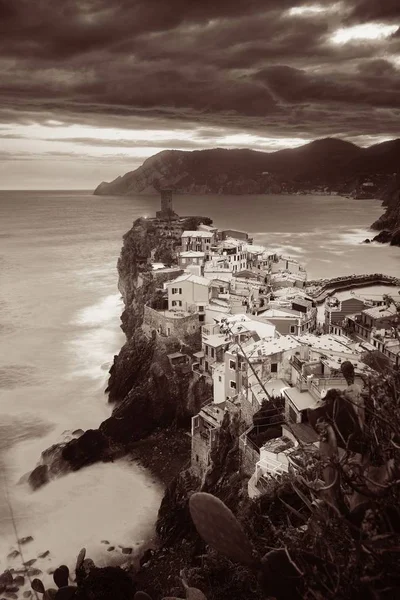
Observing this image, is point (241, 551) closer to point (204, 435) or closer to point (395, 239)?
point (204, 435)

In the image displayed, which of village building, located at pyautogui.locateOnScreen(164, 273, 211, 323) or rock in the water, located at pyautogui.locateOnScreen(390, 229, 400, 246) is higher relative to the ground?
village building, located at pyautogui.locateOnScreen(164, 273, 211, 323)

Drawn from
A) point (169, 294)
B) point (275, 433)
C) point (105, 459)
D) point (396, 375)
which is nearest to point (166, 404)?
point (105, 459)

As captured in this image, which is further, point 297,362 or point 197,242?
point 197,242

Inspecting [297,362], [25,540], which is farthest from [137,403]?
[297,362]

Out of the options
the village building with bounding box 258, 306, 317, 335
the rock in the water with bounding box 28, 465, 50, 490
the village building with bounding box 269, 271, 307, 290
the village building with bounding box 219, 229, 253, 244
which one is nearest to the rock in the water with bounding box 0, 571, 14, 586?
the rock in the water with bounding box 28, 465, 50, 490

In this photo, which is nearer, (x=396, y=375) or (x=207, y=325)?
(x=396, y=375)

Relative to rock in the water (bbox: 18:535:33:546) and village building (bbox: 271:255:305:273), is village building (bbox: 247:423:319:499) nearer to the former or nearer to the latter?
rock in the water (bbox: 18:535:33:546)

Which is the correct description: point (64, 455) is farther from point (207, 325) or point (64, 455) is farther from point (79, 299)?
point (79, 299)
